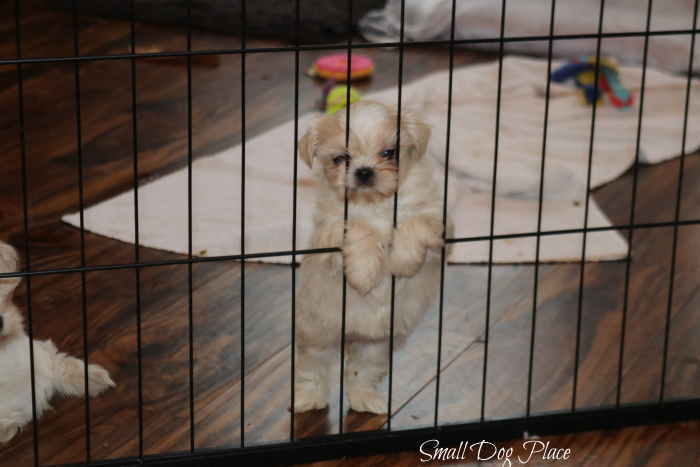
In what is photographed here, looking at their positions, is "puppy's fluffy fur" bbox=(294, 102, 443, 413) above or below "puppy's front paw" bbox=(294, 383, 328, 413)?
above

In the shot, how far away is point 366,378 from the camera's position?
8.59 ft

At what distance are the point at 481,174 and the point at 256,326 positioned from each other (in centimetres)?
129

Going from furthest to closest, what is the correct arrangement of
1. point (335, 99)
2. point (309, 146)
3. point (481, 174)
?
point (335, 99), point (481, 174), point (309, 146)

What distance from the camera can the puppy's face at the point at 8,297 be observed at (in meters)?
2.41

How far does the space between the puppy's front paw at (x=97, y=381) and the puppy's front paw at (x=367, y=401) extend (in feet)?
1.85

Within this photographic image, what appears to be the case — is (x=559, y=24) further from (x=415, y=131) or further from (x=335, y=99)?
(x=415, y=131)

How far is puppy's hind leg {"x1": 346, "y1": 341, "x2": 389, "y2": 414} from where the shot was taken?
2.60m

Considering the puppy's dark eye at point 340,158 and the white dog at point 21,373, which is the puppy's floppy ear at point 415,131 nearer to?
the puppy's dark eye at point 340,158

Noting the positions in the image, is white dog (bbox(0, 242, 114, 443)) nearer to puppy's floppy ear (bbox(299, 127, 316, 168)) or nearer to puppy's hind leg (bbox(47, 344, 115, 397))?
puppy's hind leg (bbox(47, 344, 115, 397))

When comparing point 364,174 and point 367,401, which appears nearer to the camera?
point 364,174

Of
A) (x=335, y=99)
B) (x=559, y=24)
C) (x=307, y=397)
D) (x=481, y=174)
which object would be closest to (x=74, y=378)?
(x=307, y=397)

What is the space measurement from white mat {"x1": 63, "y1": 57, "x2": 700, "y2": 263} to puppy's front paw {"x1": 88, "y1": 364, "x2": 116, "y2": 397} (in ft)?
2.66

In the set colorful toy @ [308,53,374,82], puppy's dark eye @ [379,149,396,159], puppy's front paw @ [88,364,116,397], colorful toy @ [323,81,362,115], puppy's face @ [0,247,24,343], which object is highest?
puppy's dark eye @ [379,149,396,159]

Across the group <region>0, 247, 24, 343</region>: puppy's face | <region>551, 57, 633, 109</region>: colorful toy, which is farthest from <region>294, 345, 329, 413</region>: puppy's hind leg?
<region>551, 57, 633, 109</region>: colorful toy
